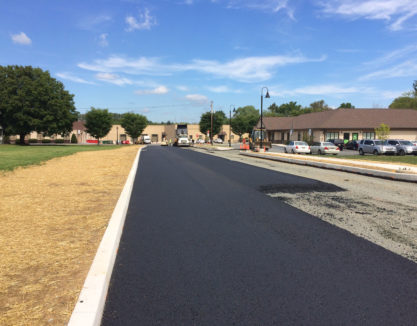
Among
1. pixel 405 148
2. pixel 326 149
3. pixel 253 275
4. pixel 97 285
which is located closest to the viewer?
pixel 97 285

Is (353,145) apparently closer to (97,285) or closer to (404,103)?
(97,285)

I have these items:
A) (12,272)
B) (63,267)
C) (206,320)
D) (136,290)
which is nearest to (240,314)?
(206,320)

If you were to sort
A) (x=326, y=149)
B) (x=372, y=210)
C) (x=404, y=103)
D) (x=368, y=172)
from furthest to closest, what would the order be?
1. (x=404, y=103)
2. (x=326, y=149)
3. (x=368, y=172)
4. (x=372, y=210)

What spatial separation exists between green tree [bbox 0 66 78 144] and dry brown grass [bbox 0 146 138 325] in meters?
53.7

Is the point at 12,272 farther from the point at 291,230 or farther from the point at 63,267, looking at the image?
the point at 291,230

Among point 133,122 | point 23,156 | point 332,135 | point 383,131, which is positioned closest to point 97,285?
point 23,156

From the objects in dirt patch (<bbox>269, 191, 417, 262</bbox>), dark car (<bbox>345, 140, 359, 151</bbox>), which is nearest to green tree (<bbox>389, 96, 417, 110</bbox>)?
dark car (<bbox>345, 140, 359, 151</bbox>)

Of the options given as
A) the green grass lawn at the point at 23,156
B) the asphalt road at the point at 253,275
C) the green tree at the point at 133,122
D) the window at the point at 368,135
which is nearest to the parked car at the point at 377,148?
the window at the point at 368,135

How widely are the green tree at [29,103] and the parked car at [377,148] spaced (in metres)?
50.2

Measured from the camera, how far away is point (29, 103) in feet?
184

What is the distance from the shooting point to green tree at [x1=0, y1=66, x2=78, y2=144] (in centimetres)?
5512

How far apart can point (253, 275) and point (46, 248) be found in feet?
9.58

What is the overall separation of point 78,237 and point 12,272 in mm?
1333

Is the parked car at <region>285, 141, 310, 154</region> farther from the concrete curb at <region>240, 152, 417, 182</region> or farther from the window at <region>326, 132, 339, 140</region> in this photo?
the window at <region>326, 132, 339, 140</region>
